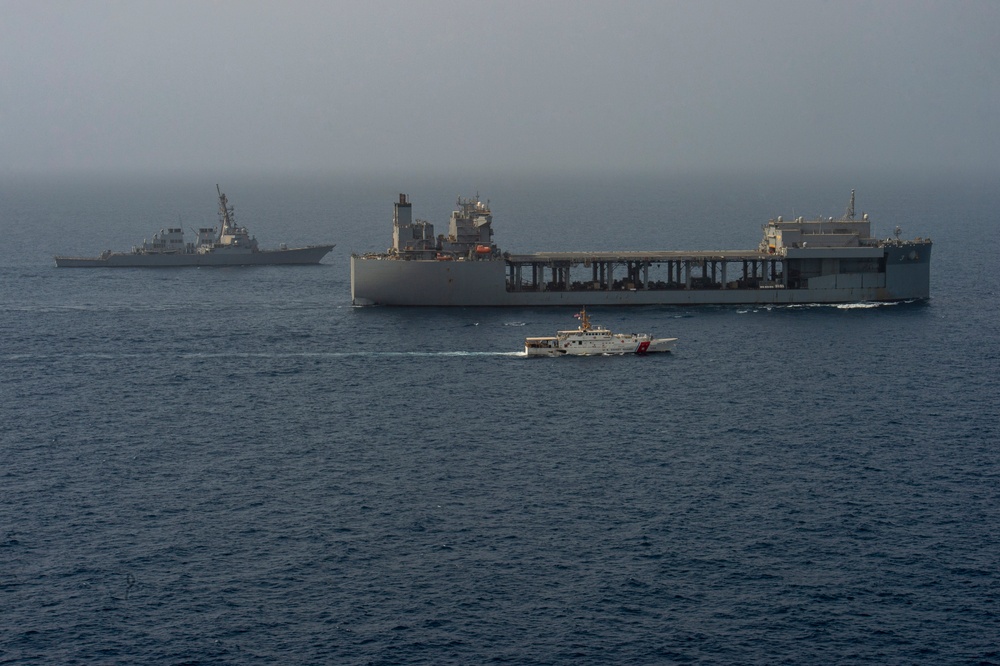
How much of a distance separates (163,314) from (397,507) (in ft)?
208

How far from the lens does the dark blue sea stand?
4934cm

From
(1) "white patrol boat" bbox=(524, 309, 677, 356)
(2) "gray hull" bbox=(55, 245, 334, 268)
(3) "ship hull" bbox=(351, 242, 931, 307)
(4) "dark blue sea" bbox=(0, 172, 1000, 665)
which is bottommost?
(4) "dark blue sea" bbox=(0, 172, 1000, 665)

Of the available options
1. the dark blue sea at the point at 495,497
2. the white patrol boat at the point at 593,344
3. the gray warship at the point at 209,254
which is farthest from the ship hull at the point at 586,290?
the gray warship at the point at 209,254

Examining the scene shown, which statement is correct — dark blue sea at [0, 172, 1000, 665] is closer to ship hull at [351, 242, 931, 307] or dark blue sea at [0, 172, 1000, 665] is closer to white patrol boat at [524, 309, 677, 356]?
white patrol boat at [524, 309, 677, 356]

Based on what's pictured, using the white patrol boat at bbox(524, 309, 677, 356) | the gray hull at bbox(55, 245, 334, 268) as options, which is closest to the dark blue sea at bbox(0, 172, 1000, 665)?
the white patrol boat at bbox(524, 309, 677, 356)

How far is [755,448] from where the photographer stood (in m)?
71.4

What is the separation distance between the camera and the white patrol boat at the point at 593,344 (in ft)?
321

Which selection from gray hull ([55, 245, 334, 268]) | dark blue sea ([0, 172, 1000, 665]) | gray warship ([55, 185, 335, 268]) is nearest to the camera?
dark blue sea ([0, 172, 1000, 665])

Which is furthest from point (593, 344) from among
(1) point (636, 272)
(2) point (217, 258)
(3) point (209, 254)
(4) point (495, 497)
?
(3) point (209, 254)

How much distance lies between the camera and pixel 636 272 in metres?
127

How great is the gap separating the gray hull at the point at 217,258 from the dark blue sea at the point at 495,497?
5383cm

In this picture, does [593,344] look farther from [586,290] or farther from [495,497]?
[495,497]

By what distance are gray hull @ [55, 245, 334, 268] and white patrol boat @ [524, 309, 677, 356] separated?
232 ft

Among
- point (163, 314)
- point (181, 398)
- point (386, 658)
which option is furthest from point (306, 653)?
point (163, 314)
